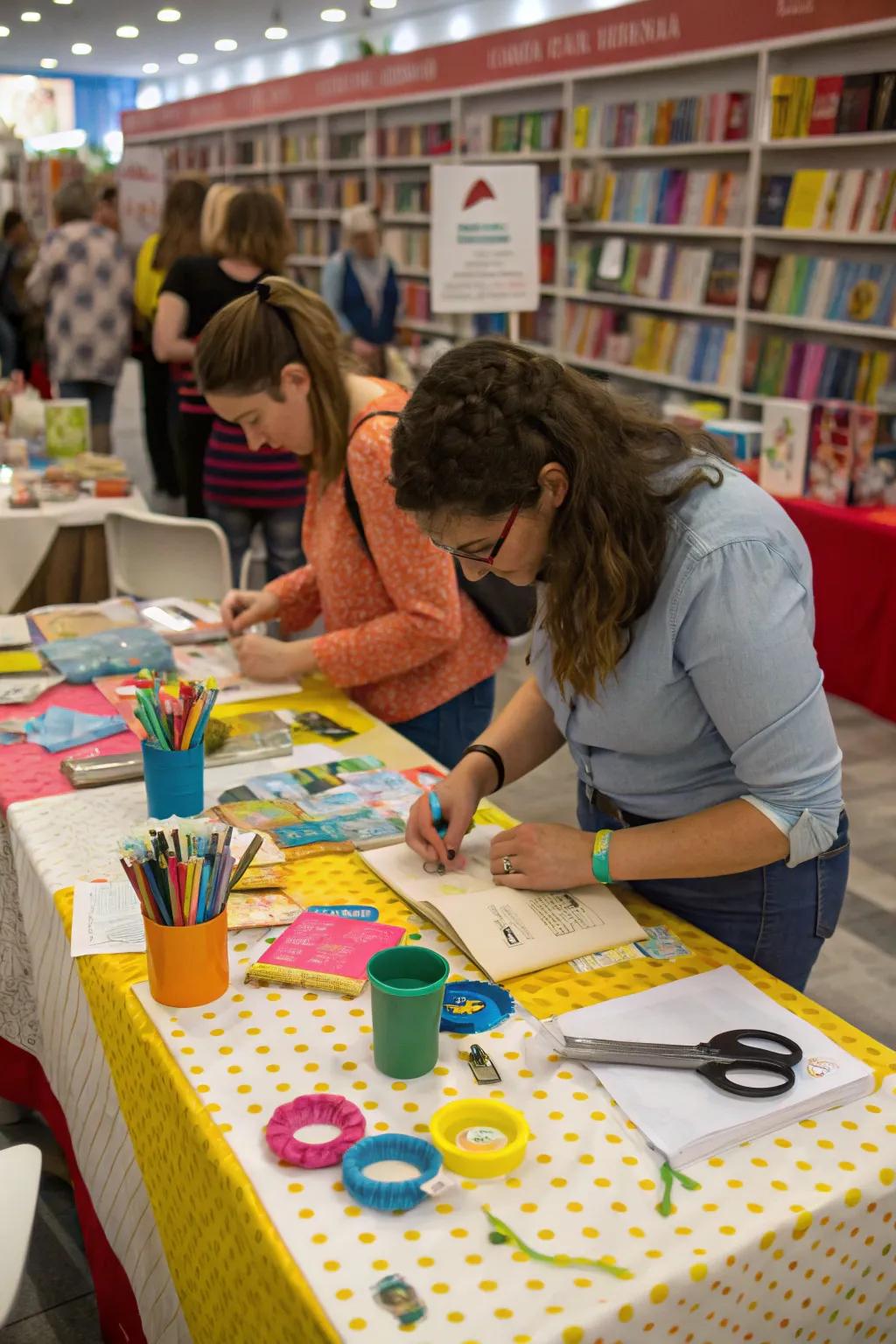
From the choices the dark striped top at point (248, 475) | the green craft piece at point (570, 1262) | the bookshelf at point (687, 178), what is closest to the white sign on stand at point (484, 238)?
the bookshelf at point (687, 178)

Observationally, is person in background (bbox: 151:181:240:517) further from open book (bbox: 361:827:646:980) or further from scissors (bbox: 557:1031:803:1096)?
scissors (bbox: 557:1031:803:1096)

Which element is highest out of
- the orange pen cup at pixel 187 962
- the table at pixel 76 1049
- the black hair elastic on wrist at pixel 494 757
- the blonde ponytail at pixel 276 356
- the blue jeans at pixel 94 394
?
the blonde ponytail at pixel 276 356

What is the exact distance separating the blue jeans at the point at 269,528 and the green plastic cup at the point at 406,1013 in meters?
3.16

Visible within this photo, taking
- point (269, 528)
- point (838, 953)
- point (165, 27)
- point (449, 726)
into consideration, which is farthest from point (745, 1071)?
point (165, 27)

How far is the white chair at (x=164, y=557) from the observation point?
11.3 feet

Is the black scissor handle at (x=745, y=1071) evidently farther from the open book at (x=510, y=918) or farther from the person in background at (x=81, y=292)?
the person in background at (x=81, y=292)

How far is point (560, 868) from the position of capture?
4.82 ft

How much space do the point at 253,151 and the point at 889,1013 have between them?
10078 mm

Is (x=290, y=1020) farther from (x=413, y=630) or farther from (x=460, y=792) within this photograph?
(x=413, y=630)

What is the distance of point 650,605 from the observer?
1.37 m

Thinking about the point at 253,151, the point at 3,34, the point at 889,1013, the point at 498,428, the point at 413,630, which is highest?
the point at 3,34

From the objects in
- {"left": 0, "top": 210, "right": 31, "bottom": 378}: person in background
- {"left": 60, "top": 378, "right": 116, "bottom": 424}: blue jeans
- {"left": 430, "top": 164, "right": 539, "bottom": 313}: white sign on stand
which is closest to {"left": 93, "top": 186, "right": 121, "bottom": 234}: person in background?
{"left": 0, "top": 210, "right": 31, "bottom": 378}: person in background

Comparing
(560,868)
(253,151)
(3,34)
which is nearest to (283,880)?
(560,868)

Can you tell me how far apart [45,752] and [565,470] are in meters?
1.10
